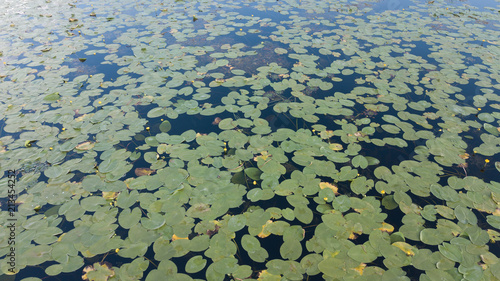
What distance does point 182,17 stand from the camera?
864 cm

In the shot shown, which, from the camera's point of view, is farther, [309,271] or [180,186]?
[180,186]

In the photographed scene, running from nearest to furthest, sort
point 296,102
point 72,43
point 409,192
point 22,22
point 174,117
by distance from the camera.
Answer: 1. point 409,192
2. point 174,117
3. point 296,102
4. point 72,43
5. point 22,22

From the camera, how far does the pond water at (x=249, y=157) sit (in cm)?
258

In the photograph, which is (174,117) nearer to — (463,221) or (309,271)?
(309,271)

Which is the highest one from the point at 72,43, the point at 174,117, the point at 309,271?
the point at 72,43

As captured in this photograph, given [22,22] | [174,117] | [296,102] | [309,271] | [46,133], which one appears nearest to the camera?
[309,271]

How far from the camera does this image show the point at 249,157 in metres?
3.63

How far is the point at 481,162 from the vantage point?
3.65 meters

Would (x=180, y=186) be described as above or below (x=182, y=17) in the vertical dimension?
below

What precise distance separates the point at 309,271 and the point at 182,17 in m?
8.99

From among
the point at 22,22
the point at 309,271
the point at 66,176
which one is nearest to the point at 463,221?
the point at 309,271

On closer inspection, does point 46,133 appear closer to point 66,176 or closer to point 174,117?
point 66,176

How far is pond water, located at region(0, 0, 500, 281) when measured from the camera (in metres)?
2.58

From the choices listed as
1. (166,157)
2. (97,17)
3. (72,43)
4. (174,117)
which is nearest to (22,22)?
(97,17)
